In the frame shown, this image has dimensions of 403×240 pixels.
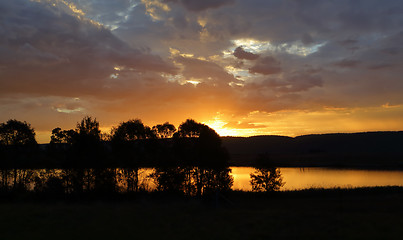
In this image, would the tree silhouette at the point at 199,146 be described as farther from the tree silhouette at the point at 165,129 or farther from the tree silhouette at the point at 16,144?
the tree silhouette at the point at 16,144

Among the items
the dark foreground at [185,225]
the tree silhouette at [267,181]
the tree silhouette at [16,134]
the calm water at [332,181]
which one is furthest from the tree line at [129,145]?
the dark foreground at [185,225]

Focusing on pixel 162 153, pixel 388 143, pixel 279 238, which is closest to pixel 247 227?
pixel 279 238

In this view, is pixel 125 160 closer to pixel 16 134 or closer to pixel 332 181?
pixel 16 134

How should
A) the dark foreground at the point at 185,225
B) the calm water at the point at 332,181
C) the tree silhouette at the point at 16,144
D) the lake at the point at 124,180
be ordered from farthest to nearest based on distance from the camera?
the calm water at the point at 332,181
the tree silhouette at the point at 16,144
the lake at the point at 124,180
the dark foreground at the point at 185,225

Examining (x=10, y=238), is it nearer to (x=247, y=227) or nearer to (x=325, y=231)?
(x=247, y=227)

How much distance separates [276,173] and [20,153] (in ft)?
126

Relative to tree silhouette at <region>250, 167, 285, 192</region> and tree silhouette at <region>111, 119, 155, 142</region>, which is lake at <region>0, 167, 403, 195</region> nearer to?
tree silhouette at <region>250, 167, 285, 192</region>

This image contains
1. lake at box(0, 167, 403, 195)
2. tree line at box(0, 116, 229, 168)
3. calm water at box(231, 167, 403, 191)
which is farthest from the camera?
calm water at box(231, 167, 403, 191)

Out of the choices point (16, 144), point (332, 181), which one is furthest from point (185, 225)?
point (332, 181)

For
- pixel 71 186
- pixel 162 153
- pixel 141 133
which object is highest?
pixel 141 133

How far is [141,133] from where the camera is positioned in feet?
152

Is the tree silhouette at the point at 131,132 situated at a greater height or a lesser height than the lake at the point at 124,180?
greater

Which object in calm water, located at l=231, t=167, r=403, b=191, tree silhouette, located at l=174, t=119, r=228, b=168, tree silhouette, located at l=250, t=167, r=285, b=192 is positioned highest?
tree silhouette, located at l=174, t=119, r=228, b=168

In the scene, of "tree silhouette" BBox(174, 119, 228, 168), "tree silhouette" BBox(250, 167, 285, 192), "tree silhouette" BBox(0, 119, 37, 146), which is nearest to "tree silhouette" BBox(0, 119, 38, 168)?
"tree silhouette" BBox(0, 119, 37, 146)
